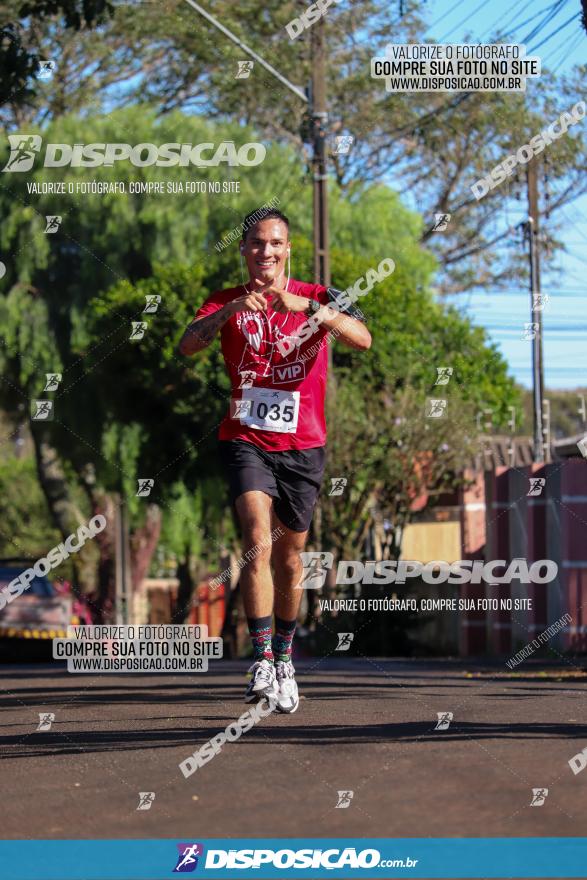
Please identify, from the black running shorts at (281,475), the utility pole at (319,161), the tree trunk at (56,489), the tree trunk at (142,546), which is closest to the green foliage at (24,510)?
the tree trunk at (142,546)

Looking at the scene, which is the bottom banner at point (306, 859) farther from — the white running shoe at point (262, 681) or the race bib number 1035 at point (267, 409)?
the race bib number 1035 at point (267, 409)

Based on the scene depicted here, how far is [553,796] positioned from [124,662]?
333 inches

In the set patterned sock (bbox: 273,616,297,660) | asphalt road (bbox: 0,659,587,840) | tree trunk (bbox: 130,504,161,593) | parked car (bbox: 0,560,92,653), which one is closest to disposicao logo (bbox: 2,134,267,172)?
parked car (bbox: 0,560,92,653)

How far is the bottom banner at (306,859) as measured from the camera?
4.07 meters

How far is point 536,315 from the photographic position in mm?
28016

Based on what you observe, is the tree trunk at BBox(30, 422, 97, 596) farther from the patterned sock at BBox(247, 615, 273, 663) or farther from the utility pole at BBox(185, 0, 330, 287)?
the patterned sock at BBox(247, 615, 273, 663)

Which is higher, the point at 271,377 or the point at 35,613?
the point at 271,377

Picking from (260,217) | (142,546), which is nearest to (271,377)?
(260,217)

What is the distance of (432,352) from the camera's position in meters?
26.6

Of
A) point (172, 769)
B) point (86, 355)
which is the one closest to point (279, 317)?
point (172, 769)

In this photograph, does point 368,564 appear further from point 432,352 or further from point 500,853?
point 500,853

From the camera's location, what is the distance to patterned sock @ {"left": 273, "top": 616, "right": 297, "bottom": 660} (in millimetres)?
7383

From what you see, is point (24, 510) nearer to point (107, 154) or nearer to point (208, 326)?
point (107, 154)

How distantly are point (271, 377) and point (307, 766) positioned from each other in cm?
234
